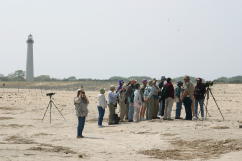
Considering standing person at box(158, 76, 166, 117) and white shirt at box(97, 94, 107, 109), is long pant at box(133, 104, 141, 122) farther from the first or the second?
white shirt at box(97, 94, 107, 109)

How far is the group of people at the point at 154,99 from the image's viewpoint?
20281 millimetres

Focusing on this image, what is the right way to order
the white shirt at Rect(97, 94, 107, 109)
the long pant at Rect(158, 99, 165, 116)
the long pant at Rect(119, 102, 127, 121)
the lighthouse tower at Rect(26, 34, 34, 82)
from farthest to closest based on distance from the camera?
the lighthouse tower at Rect(26, 34, 34, 82)
the long pant at Rect(119, 102, 127, 121)
the long pant at Rect(158, 99, 165, 116)
the white shirt at Rect(97, 94, 107, 109)

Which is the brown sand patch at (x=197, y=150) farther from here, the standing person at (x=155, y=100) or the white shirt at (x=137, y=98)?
the standing person at (x=155, y=100)

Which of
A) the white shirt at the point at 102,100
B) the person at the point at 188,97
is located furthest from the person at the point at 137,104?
the person at the point at 188,97

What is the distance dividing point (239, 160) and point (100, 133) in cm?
721

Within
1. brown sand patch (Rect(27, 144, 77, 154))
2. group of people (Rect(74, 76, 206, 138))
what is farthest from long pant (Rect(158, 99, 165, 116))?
brown sand patch (Rect(27, 144, 77, 154))

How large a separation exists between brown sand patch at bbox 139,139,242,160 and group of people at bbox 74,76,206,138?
5.19 metres

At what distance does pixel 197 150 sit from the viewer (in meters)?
13.8

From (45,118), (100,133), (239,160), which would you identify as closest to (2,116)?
(45,118)

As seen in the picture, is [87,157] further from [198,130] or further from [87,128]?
[87,128]

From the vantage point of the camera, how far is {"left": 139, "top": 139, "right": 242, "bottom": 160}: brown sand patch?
1299cm

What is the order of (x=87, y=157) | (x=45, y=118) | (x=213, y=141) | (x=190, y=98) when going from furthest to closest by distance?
(x=45, y=118), (x=190, y=98), (x=213, y=141), (x=87, y=157)

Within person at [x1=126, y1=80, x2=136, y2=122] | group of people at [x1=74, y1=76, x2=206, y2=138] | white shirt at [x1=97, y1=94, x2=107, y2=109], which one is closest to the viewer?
white shirt at [x1=97, y1=94, x2=107, y2=109]

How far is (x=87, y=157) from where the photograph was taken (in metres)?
13.0
